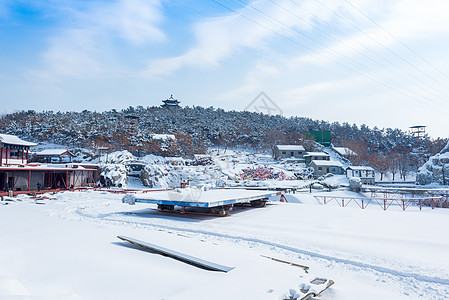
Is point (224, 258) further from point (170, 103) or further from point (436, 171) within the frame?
point (170, 103)

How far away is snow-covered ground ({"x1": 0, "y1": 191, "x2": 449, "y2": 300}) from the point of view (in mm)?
4762

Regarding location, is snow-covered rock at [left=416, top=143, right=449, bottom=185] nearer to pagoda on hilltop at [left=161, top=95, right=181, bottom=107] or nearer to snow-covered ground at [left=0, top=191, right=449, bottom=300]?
snow-covered ground at [left=0, top=191, right=449, bottom=300]

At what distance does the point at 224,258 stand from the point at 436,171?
138 feet

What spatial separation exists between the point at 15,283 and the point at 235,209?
11.9 m

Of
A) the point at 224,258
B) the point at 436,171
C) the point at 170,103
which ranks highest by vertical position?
the point at 170,103

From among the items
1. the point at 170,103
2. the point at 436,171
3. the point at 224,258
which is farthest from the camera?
the point at 170,103

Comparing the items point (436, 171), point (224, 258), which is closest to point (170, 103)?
point (436, 171)

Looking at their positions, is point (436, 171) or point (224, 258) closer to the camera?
point (224, 258)

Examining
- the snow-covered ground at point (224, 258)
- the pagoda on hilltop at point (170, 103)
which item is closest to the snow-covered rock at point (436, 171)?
the snow-covered ground at point (224, 258)

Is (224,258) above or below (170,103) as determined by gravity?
below

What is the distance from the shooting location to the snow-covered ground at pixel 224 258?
4.76 metres

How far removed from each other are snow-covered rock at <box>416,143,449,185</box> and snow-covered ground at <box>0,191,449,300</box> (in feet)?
104

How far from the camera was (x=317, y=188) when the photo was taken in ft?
108

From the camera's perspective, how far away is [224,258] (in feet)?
21.1
